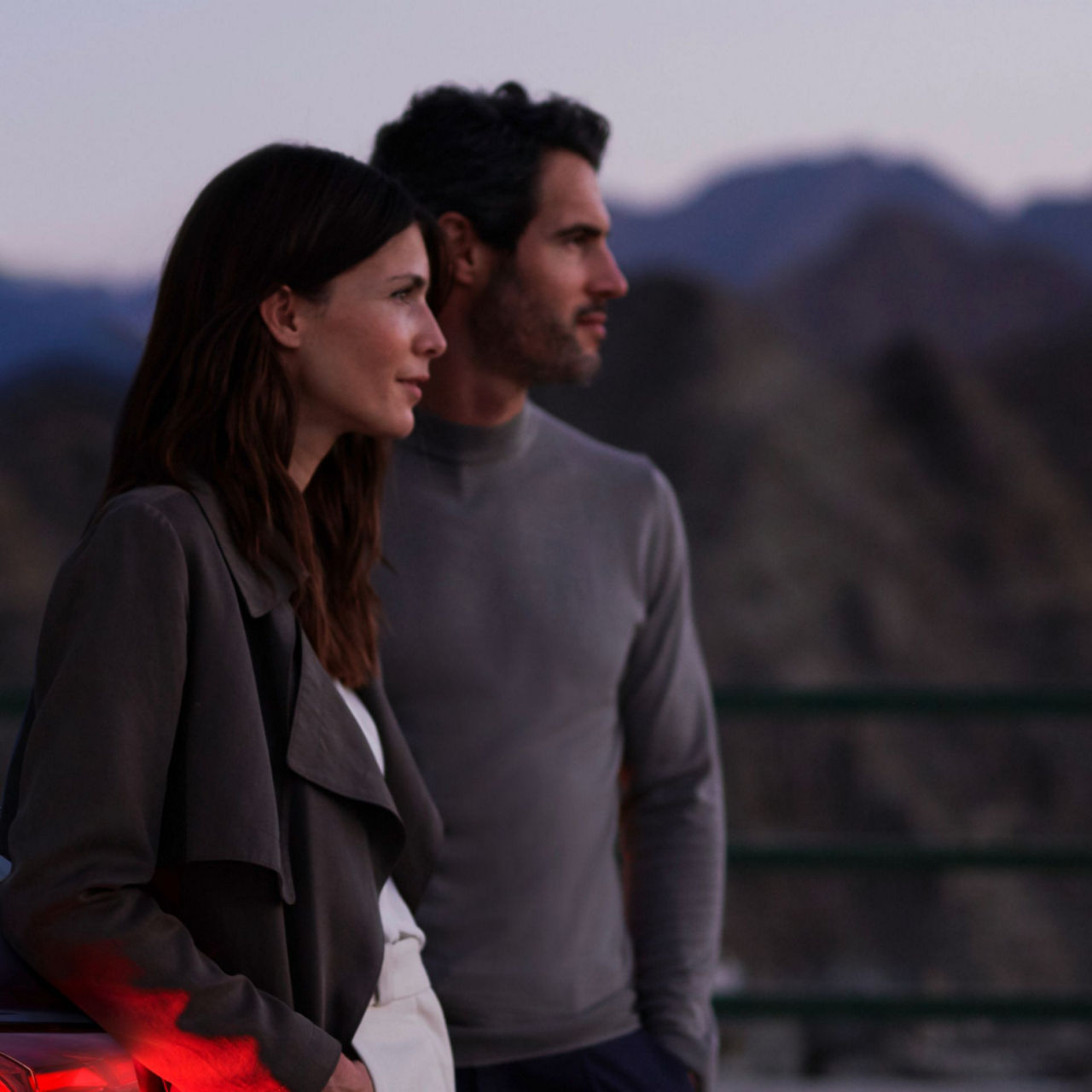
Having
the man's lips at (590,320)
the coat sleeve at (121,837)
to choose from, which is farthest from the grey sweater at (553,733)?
the coat sleeve at (121,837)

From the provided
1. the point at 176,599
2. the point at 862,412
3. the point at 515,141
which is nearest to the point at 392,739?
the point at 176,599

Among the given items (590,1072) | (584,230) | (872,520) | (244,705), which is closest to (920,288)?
(872,520)

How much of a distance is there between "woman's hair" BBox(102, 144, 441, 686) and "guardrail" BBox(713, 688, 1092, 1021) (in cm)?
252

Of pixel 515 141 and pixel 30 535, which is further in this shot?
pixel 30 535

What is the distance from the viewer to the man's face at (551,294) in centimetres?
225

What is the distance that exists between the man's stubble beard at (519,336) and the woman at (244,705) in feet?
1.61

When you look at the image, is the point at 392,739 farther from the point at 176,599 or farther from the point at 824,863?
the point at 824,863

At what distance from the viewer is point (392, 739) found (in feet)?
5.88

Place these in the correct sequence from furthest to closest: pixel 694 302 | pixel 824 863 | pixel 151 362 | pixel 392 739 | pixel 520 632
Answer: pixel 694 302 → pixel 824 863 → pixel 520 632 → pixel 392 739 → pixel 151 362

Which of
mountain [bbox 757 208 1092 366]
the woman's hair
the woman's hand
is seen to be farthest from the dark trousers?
mountain [bbox 757 208 1092 366]

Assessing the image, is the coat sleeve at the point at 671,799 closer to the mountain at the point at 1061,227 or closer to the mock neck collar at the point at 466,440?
the mock neck collar at the point at 466,440

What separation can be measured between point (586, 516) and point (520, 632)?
212 mm

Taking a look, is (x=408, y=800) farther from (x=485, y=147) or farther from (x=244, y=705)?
(x=485, y=147)

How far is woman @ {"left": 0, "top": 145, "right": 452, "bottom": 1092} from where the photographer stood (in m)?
1.37
